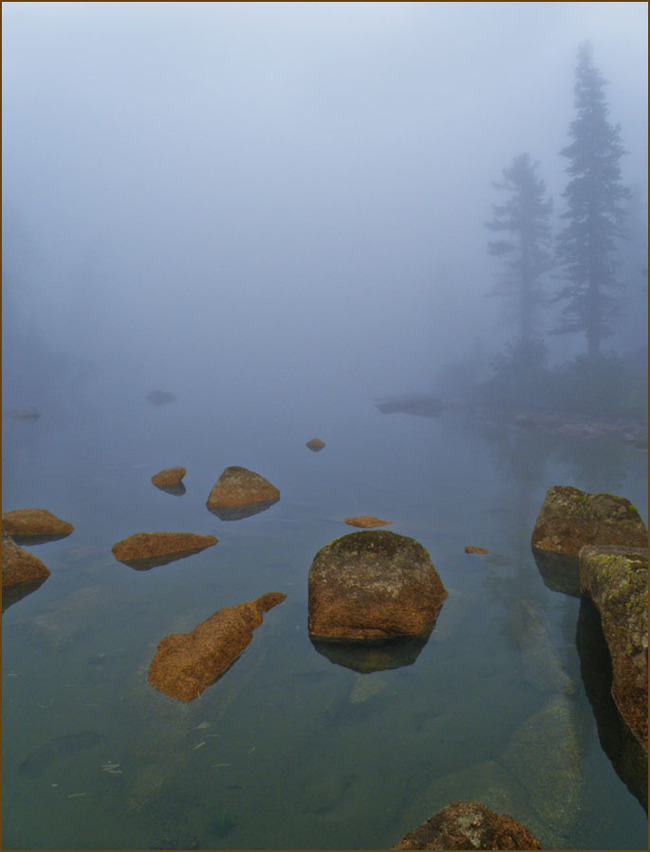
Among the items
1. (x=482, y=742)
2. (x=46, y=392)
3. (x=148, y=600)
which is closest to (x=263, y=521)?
(x=148, y=600)

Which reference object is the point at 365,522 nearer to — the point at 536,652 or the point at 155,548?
the point at 155,548

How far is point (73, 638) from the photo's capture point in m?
7.80

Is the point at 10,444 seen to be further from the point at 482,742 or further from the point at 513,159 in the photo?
the point at 513,159

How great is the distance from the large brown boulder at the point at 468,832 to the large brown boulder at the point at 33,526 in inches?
457

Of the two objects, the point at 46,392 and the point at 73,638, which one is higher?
the point at 46,392

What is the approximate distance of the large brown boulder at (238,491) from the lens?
15.9 meters

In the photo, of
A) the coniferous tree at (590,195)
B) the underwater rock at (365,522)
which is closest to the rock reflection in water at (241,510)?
the underwater rock at (365,522)

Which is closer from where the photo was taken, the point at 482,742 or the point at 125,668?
the point at 482,742

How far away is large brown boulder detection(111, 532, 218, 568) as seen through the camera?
36.4ft

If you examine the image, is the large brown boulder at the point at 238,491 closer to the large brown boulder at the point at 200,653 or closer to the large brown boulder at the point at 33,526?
the large brown boulder at the point at 33,526

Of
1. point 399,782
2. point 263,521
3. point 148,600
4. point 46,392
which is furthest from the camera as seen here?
point 46,392

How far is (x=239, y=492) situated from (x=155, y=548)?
16.1 feet

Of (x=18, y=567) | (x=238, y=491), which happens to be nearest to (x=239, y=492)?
(x=238, y=491)

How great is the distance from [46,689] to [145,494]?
11.9 m
